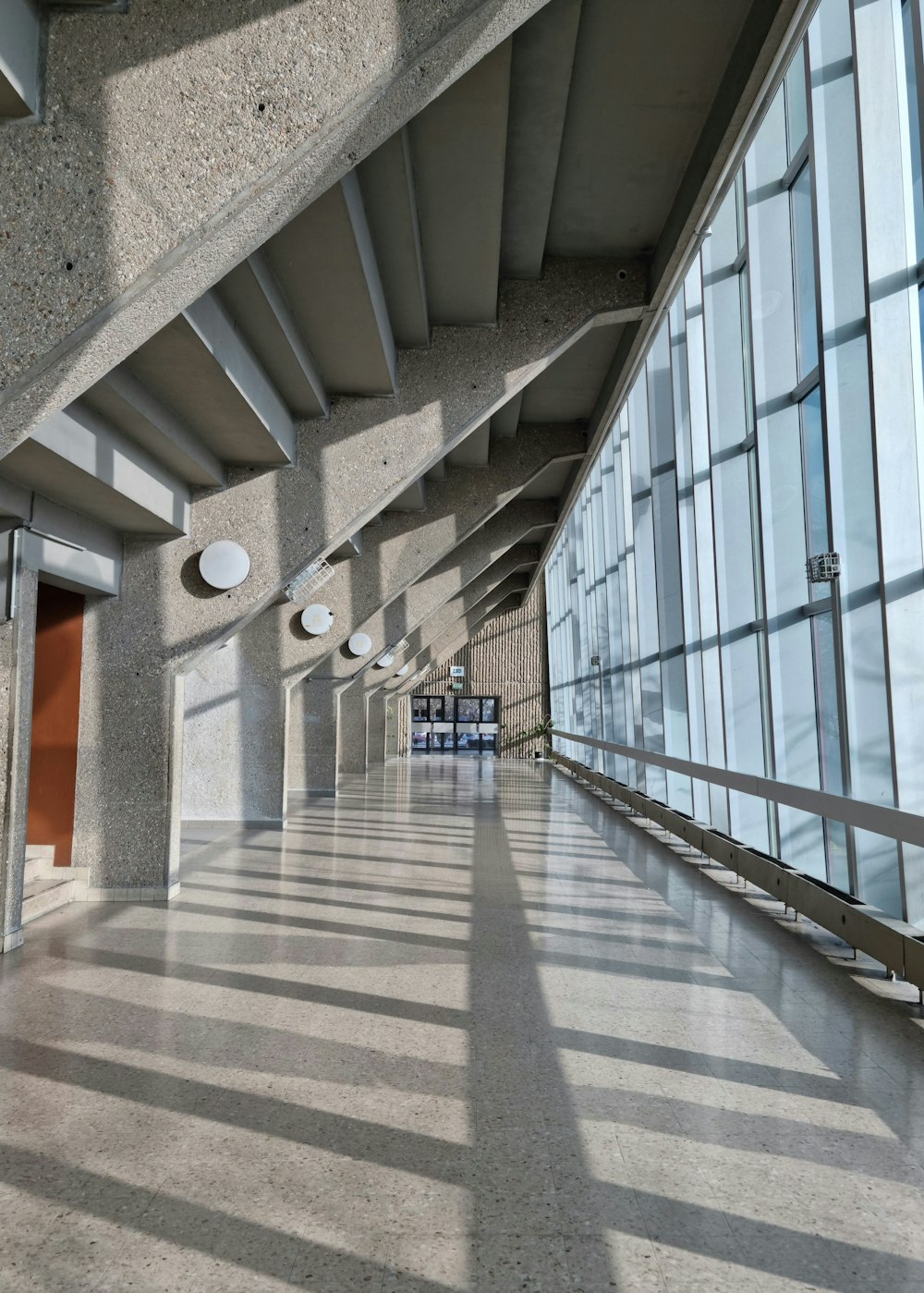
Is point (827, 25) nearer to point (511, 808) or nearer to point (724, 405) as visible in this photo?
point (724, 405)

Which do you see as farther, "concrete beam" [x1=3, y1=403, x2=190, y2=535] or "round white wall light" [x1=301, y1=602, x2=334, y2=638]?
"round white wall light" [x1=301, y1=602, x2=334, y2=638]

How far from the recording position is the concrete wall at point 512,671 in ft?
127

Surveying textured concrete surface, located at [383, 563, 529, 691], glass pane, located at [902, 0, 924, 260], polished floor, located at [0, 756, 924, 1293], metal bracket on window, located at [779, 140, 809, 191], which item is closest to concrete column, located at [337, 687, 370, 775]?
textured concrete surface, located at [383, 563, 529, 691]

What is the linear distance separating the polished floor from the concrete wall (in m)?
31.7

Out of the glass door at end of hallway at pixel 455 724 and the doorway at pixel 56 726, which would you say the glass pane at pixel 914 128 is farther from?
the glass door at end of hallway at pixel 455 724

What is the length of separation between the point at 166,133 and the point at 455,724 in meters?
36.7

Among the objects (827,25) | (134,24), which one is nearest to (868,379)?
(827,25)

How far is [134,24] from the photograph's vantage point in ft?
8.57

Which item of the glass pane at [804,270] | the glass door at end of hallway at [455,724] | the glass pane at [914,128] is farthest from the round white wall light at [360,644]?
the glass door at end of hallway at [455,724]

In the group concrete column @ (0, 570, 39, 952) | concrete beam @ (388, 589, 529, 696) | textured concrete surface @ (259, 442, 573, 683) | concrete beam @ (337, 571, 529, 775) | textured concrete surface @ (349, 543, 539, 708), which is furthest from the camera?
concrete beam @ (388, 589, 529, 696)

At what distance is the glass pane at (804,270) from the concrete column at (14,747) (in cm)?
534

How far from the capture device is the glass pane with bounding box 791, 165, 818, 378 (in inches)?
285

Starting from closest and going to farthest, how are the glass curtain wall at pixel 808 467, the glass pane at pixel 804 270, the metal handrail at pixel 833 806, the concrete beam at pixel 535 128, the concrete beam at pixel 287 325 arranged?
the concrete beam at pixel 535 128 < the metal handrail at pixel 833 806 < the concrete beam at pixel 287 325 < the glass curtain wall at pixel 808 467 < the glass pane at pixel 804 270

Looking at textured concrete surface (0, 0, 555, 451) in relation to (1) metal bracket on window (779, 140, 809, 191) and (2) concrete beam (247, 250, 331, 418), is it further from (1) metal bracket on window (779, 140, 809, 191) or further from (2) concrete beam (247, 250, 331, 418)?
(1) metal bracket on window (779, 140, 809, 191)
